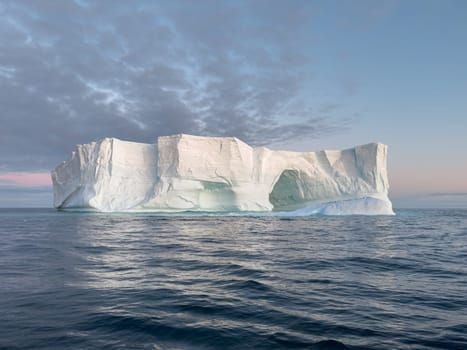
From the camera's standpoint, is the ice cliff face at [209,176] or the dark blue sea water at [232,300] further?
the ice cliff face at [209,176]

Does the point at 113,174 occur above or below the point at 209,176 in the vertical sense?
above

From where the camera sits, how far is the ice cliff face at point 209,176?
3006 centimetres

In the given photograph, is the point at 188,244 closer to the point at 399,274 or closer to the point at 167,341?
the point at 399,274

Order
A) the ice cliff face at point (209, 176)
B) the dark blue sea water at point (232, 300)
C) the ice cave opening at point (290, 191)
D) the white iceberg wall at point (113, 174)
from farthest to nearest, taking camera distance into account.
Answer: the ice cave opening at point (290, 191) → the white iceberg wall at point (113, 174) → the ice cliff face at point (209, 176) → the dark blue sea water at point (232, 300)

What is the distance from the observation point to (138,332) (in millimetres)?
3305

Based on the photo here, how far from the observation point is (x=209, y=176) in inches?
1220

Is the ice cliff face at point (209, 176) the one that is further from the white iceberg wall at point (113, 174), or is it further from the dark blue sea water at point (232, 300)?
the dark blue sea water at point (232, 300)

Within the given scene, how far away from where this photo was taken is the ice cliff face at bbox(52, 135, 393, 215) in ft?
98.6

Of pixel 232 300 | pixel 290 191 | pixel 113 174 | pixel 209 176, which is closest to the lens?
pixel 232 300

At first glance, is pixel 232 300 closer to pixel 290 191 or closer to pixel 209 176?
pixel 209 176

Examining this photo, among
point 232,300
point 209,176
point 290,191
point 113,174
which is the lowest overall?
point 232,300

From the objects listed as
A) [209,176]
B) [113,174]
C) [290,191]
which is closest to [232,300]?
[209,176]

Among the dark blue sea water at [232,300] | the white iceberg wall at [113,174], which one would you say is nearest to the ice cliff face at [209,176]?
the white iceberg wall at [113,174]

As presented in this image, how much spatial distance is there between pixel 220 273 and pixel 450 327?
366cm
